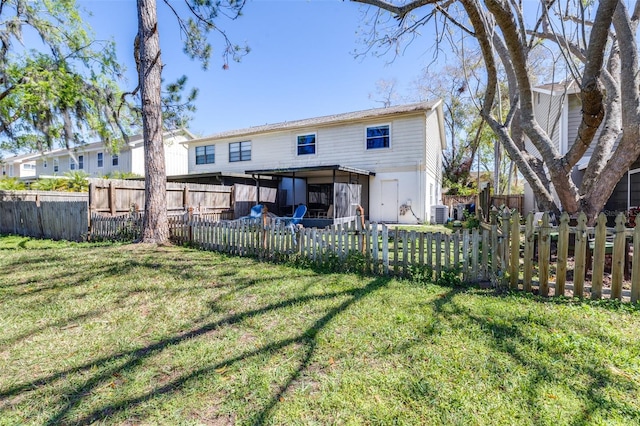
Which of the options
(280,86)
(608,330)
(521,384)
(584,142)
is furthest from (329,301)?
(280,86)

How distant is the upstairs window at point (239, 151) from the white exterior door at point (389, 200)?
8.83m

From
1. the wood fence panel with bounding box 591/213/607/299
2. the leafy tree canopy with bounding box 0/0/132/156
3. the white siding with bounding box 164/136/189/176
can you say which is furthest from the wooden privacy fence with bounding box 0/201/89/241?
the white siding with bounding box 164/136/189/176

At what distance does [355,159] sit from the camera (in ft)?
53.6

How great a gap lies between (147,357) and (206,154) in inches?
779

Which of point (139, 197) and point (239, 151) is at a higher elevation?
point (239, 151)

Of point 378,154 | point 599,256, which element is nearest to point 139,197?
point 378,154

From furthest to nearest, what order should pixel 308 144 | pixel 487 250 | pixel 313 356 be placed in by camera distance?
pixel 308 144
pixel 487 250
pixel 313 356

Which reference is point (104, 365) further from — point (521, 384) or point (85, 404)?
point (521, 384)

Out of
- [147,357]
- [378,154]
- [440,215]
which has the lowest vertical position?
[147,357]

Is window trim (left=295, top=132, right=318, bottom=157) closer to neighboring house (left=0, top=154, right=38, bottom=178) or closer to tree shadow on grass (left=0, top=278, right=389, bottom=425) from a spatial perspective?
tree shadow on grass (left=0, top=278, right=389, bottom=425)

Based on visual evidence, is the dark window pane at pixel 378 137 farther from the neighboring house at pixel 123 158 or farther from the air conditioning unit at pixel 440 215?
the neighboring house at pixel 123 158

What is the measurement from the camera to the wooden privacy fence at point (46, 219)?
31.6ft

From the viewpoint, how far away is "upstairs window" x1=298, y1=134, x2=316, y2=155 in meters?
17.4

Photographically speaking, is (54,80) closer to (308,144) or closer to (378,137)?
(308,144)
